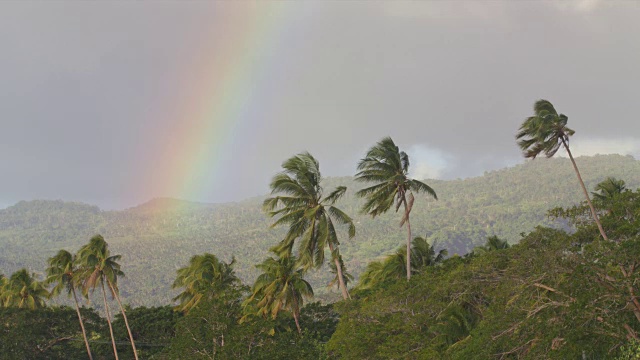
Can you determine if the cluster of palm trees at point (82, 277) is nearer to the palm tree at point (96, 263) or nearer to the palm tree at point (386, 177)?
the palm tree at point (96, 263)

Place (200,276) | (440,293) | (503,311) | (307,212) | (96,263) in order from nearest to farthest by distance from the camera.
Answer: (503,311) → (440,293) → (307,212) → (96,263) → (200,276)

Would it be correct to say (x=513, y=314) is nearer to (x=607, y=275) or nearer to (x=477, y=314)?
(x=607, y=275)

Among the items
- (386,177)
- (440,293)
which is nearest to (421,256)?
(386,177)

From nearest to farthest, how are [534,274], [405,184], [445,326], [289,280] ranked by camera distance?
[534,274], [445,326], [405,184], [289,280]

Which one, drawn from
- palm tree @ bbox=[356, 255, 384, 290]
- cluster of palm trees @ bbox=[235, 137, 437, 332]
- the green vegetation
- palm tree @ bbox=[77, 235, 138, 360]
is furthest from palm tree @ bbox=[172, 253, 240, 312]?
cluster of palm trees @ bbox=[235, 137, 437, 332]

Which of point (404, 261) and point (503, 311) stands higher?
point (404, 261)

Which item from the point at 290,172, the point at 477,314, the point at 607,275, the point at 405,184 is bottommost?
the point at 477,314

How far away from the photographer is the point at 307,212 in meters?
34.4

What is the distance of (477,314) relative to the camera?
28484mm

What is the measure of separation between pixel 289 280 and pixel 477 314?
22597mm

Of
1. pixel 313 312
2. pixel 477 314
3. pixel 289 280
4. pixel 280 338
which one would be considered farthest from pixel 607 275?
pixel 313 312

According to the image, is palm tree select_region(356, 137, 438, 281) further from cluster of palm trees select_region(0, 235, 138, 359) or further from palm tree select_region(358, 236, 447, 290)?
cluster of palm trees select_region(0, 235, 138, 359)

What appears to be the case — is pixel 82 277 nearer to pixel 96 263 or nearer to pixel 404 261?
pixel 96 263

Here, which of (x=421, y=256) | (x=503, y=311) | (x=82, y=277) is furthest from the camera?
(x=82, y=277)
